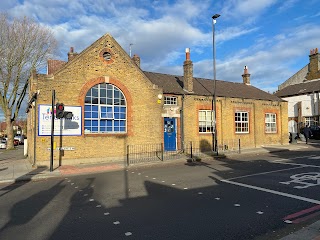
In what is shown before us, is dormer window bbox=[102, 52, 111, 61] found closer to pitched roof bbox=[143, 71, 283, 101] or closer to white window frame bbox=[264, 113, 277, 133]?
pitched roof bbox=[143, 71, 283, 101]

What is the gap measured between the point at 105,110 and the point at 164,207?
10499 millimetres

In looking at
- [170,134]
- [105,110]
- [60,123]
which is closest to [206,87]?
[170,134]

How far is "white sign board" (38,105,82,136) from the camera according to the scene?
550 inches

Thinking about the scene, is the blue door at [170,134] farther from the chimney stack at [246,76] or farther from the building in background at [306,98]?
the building in background at [306,98]

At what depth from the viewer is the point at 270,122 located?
25125 mm

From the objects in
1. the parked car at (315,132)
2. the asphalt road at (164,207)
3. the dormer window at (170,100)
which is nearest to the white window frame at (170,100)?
the dormer window at (170,100)

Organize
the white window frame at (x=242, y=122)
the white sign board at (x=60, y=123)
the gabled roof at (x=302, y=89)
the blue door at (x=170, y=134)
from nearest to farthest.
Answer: the white sign board at (x=60, y=123) < the blue door at (x=170, y=134) < the white window frame at (x=242, y=122) < the gabled roof at (x=302, y=89)

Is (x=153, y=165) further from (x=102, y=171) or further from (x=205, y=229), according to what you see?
(x=205, y=229)

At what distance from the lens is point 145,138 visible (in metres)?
17.0

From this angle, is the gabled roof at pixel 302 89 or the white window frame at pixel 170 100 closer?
the white window frame at pixel 170 100

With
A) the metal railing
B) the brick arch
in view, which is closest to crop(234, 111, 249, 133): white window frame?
the metal railing

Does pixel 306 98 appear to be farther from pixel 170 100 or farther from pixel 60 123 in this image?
pixel 60 123

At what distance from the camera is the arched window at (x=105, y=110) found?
15375mm

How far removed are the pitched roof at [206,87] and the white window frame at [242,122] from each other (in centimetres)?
151
